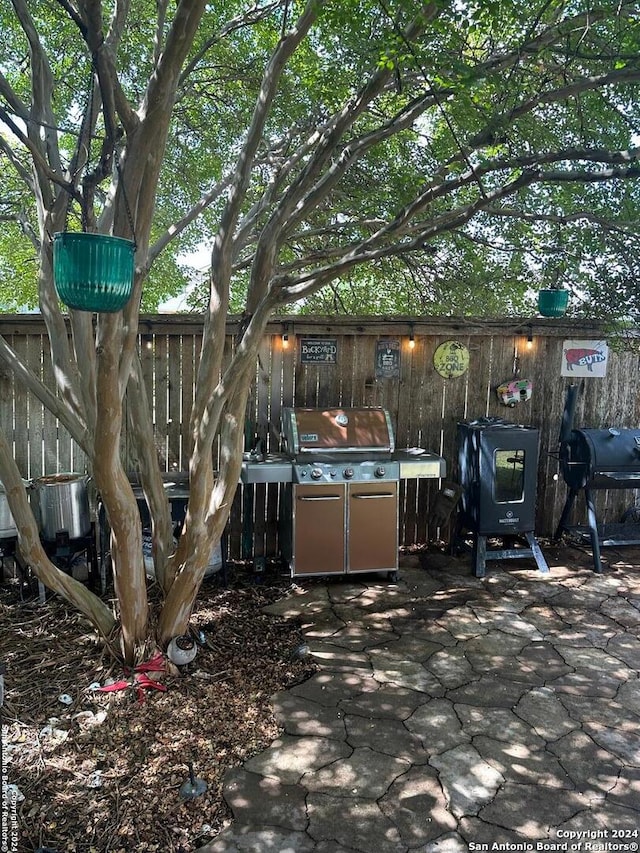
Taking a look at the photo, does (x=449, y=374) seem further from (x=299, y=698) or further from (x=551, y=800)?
(x=551, y=800)

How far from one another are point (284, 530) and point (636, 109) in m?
3.98

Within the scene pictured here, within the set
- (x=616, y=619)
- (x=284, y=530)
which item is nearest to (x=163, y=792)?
(x=284, y=530)

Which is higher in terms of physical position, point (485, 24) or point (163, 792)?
point (485, 24)

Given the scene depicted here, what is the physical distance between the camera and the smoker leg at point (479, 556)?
5.03 meters

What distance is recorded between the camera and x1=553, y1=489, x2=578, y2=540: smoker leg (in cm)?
540

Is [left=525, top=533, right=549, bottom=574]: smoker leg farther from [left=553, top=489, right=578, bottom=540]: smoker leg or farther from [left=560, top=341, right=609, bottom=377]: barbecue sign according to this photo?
[left=560, top=341, right=609, bottom=377]: barbecue sign

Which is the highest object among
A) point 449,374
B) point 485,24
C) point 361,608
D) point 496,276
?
point 485,24

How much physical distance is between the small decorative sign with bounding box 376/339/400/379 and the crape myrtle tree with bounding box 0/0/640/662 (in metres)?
1.18

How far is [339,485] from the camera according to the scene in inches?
184

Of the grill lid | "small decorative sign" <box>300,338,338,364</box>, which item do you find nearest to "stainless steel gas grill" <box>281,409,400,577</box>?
"small decorative sign" <box>300,338,338,364</box>

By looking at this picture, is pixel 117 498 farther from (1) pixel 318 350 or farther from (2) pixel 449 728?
(1) pixel 318 350

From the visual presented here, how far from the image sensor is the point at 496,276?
5.29 meters

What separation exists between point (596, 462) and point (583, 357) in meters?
1.29

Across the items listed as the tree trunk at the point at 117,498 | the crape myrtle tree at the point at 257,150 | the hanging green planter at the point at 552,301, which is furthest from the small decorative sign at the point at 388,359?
the tree trunk at the point at 117,498
